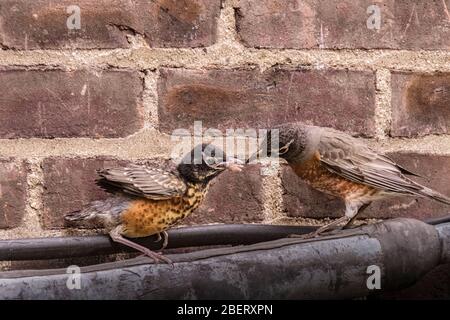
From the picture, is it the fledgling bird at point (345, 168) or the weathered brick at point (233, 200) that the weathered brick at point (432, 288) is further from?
the weathered brick at point (233, 200)

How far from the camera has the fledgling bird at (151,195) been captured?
2.67 feet

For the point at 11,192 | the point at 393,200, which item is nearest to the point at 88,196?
the point at 11,192

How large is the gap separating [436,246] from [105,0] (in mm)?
524

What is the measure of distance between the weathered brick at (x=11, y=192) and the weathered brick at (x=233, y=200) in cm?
23

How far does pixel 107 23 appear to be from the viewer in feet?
2.93

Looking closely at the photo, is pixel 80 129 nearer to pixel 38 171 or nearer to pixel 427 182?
pixel 38 171

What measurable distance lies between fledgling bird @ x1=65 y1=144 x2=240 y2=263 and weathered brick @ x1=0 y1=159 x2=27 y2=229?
95 mm

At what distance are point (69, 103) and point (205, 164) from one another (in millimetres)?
208

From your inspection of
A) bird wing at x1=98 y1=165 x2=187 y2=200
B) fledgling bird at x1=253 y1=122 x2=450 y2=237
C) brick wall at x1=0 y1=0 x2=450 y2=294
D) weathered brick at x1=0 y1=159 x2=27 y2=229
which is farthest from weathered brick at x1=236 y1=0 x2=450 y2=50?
weathered brick at x1=0 y1=159 x2=27 y2=229

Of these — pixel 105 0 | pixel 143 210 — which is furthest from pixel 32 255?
pixel 105 0

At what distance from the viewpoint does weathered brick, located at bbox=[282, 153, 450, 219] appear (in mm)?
958

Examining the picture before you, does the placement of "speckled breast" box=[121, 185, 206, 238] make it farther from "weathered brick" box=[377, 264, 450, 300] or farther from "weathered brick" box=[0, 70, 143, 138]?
"weathered brick" box=[377, 264, 450, 300]
